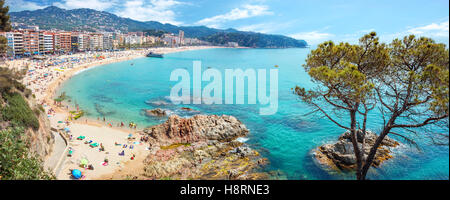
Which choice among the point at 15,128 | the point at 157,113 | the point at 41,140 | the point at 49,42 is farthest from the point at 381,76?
the point at 49,42

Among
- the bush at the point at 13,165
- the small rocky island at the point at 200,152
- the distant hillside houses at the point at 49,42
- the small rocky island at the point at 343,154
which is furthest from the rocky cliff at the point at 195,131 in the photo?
the distant hillside houses at the point at 49,42

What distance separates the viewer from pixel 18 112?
15.0 meters

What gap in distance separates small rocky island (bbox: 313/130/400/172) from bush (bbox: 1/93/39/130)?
19.5 meters

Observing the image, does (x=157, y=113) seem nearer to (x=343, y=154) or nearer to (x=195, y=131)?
(x=195, y=131)

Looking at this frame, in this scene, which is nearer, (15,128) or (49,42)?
(15,128)

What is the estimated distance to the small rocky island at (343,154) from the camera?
15.7m

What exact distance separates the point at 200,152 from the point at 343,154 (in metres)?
10.0

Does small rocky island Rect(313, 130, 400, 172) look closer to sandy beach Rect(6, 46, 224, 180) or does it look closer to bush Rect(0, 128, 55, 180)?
sandy beach Rect(6, 46, 224, 180)

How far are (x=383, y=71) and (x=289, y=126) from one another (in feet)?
57.7

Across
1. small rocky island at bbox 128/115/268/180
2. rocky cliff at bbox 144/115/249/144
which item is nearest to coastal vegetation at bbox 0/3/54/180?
small rocky island at bbox 128/115/268/180

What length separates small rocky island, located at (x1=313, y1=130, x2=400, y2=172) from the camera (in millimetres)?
15742

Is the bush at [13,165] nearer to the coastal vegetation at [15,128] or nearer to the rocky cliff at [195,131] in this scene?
the coastal vegetation at [15,128]

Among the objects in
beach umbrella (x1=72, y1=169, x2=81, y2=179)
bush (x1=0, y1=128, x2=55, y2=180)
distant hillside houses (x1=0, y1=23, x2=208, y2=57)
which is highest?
distant hillside houses (x1=0, y1=23, x2=208, y2=57)
